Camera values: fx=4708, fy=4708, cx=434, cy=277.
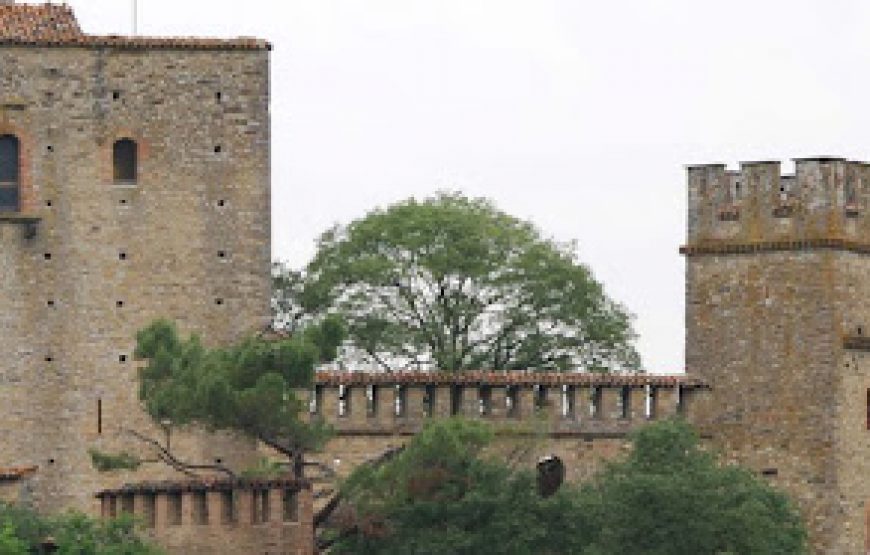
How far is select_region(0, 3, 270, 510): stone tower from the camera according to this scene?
3130 inches

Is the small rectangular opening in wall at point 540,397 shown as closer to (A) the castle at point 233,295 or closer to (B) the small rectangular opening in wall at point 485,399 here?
(A) the castle at point 233,295

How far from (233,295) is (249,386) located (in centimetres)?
594

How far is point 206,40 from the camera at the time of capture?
3162 inches

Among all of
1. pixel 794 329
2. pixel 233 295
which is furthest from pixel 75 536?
pixel 794 329

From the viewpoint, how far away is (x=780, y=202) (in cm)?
7938

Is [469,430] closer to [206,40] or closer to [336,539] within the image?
[336,539]

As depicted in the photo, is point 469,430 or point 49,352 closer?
point 469,430

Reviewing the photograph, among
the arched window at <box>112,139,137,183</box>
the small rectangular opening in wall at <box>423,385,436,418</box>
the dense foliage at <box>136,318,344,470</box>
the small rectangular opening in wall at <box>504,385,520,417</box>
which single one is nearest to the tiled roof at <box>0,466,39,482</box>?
the dense foliage at <box>136,318,344,470</box>

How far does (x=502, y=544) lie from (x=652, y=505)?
Answer: 8.75 ft

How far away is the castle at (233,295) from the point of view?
78625 mm

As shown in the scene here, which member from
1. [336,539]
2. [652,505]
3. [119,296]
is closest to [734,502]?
[652,505]

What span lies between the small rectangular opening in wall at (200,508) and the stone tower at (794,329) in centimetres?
994

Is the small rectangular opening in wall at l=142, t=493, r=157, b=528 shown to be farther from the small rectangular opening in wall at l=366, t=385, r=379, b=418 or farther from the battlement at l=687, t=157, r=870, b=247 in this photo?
the battlement at l=687, t=157, r=870, b=247

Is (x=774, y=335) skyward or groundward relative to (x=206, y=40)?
groundward
